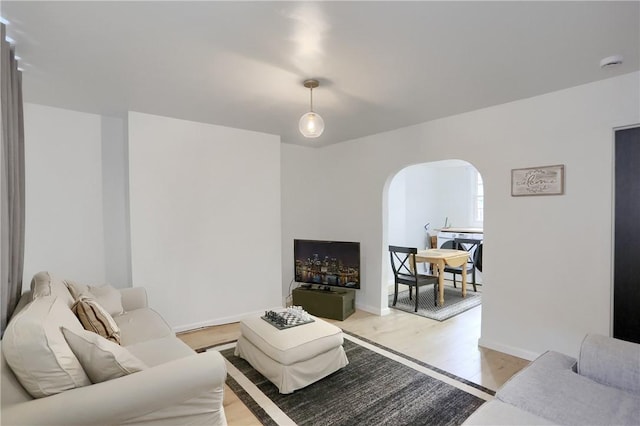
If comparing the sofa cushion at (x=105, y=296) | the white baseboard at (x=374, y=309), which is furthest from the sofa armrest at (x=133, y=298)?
the white baseboard at (x=374, y=309)

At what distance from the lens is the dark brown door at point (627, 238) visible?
8.07 feet

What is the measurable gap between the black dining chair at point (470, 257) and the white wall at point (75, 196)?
476 centimetres

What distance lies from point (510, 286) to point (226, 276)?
317 cm

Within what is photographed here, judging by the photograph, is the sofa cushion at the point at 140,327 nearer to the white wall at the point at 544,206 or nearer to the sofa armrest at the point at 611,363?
the sofa armrest at the point at 611,363

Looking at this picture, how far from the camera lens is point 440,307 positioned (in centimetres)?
454

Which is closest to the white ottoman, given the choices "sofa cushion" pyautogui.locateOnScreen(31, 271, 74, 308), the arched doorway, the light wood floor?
the light wood floor

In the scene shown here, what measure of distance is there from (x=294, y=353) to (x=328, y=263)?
2.01 m

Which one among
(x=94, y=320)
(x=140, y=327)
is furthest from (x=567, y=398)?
(x=140, y=327)

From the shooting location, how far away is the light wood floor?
8.59 ft

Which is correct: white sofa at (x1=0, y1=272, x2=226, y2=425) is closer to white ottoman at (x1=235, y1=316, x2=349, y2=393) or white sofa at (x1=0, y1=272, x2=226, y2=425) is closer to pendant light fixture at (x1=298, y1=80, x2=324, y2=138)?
white ottoman at (x1=235, y1=316, x2=349, y2=393)

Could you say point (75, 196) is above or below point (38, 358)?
above

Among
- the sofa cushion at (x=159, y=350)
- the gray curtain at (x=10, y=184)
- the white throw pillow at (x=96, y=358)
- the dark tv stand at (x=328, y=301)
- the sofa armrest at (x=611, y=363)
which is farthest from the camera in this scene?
the dark tv stand at (x=328, y=301)

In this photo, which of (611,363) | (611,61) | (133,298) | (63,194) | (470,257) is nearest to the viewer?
(611,363)

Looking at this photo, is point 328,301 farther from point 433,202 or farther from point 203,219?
point 433,202
